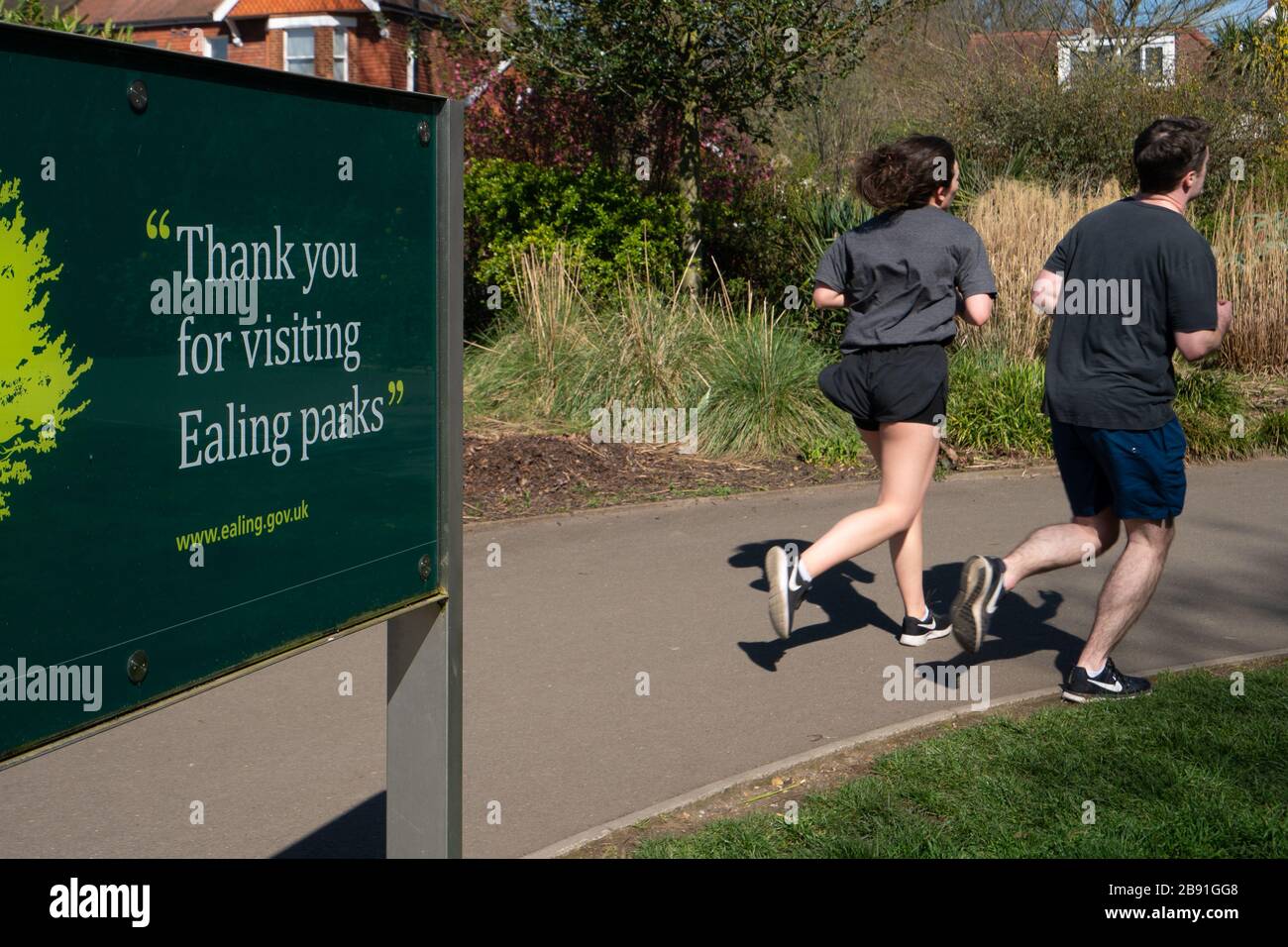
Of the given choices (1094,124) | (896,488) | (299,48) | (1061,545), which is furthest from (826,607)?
(299,48)

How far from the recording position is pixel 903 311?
221 inches

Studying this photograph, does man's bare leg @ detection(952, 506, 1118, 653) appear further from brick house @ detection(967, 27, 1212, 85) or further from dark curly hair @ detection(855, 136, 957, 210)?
brick house @ detection(967, 27, 1212, 85)

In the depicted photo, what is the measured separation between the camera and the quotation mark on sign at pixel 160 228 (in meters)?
2.32

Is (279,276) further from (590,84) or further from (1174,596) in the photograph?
(590,84)

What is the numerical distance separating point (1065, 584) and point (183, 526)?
18.0ft

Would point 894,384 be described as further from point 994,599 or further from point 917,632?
point 917,632

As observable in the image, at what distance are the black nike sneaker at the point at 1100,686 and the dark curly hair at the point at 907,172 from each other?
1925mm

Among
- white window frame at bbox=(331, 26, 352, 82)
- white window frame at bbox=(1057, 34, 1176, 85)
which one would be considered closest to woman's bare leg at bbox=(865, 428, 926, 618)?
white window frame at bbox=(1057, 34, 1176, 85)

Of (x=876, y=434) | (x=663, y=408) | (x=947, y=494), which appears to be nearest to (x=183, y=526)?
(x=876, y=434)

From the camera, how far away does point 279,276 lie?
2615 mm

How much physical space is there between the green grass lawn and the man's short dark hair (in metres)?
1.86

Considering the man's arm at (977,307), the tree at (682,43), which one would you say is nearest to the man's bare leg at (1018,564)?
the man's arm at (977,307)

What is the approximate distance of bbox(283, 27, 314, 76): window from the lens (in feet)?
126

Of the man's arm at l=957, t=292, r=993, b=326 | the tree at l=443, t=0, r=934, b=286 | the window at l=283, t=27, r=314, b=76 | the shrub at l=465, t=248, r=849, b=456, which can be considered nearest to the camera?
the man's arm at l=957, t=292, r=993, b=326
